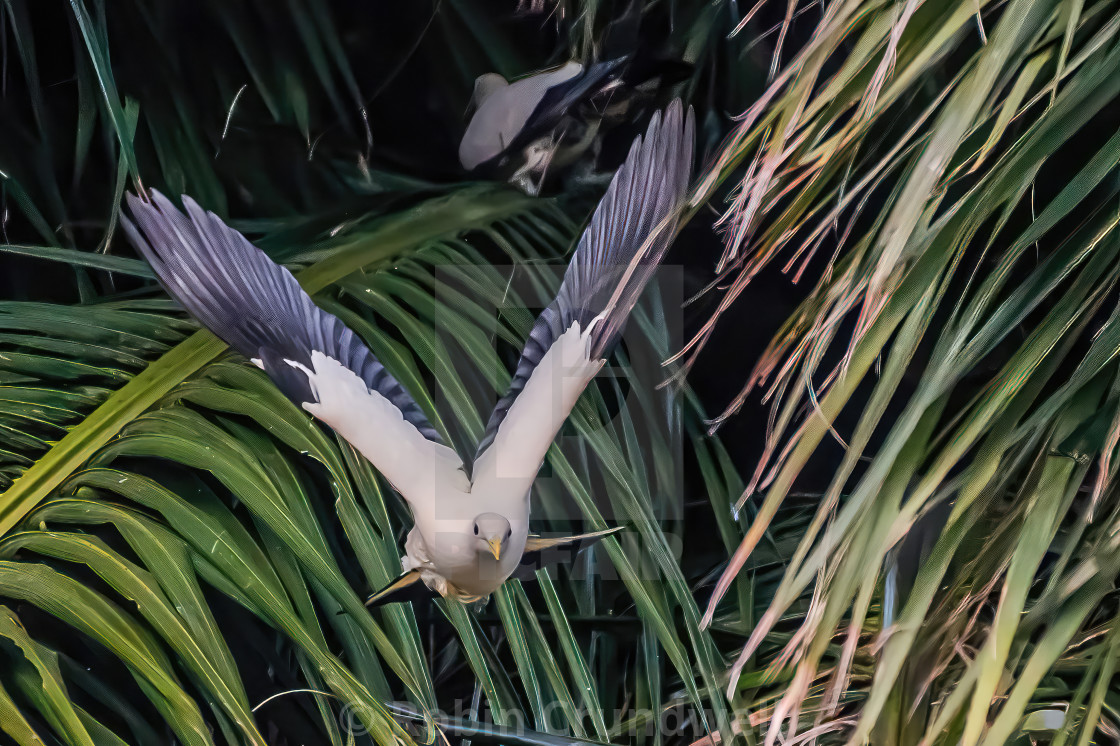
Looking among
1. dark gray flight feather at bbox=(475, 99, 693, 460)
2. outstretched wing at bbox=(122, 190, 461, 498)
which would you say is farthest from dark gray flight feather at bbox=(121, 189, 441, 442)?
dark gray flight feather at bbox=(475, 99, 693, 460)

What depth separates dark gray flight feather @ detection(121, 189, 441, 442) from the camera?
1.63ft

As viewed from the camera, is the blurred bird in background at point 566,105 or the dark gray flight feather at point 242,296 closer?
the dark gray flight feather at point 242,296

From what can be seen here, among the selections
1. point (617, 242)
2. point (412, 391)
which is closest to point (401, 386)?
point (412, 391)

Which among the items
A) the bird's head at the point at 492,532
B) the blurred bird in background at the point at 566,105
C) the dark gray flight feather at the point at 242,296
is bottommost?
the bird's head at the point at 492,532

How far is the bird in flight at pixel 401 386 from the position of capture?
502mm

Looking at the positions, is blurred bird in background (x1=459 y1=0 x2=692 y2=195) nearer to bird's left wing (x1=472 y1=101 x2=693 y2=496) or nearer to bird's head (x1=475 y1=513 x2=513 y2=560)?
bird's left wing (x1=472 y1=101 x2=693 y2=496)

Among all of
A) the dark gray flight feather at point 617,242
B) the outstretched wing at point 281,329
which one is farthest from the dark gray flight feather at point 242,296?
the dark gray flight feather at point 617,242

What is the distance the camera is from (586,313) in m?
0.53

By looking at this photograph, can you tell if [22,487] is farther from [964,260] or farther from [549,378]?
[964,260]

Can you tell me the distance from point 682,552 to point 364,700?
253 millimetres

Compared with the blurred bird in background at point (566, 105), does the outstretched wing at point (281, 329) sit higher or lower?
lower

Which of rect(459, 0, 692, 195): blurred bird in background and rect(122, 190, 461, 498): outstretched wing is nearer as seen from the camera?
rect(122, 190, 461, 498): outstretched wing

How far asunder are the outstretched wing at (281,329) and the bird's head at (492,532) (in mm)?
49

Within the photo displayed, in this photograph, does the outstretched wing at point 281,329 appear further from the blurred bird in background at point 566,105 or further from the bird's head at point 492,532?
the blurred bird in background at point 566,105
